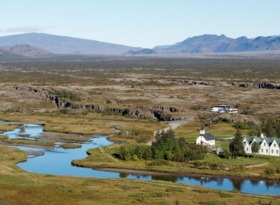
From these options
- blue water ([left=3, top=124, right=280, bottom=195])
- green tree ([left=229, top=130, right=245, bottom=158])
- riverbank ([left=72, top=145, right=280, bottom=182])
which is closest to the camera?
blue water ([left=3, top=124, right=280, bottom=195])

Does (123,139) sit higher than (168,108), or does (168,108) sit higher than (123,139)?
(168,108)

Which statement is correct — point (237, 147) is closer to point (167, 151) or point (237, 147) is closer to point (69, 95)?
point (167, 151)

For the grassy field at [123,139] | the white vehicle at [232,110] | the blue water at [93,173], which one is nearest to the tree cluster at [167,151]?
the grassy field at [123,139]

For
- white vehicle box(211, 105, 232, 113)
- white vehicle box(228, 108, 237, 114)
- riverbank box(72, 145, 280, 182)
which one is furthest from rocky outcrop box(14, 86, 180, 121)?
riverbank box(72, 145, 280, 182)

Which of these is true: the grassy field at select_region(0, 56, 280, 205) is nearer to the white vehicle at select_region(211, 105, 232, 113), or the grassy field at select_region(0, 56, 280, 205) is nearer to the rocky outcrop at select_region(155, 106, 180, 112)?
the rocky outcrop at select_region(155, 106, 180, 112)

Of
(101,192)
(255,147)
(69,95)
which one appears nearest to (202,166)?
(255,147)

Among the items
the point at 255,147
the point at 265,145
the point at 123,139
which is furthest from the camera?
the point at 123,139

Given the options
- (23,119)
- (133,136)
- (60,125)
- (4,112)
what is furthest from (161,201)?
(4,112)
